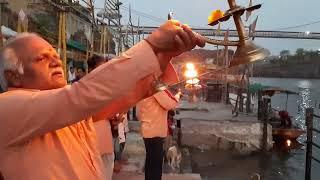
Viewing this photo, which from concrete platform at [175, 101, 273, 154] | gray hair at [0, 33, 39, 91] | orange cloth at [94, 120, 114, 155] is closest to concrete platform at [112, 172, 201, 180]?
orange cloth at [94, 120, 114, 155]

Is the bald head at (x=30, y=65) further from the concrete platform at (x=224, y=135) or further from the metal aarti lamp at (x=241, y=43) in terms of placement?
the concrete platform at (x=224, y=135)

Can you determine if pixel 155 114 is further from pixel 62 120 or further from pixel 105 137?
pixel 62 120

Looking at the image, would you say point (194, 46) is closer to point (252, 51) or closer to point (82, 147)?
point (252, 51)

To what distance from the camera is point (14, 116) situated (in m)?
1.59

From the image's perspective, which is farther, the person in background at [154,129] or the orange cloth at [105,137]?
the person in background at [154,129]

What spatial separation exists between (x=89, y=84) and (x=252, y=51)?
2.19 feet

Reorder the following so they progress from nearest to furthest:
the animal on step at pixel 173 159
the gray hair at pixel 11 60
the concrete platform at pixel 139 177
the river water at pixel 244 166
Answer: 1. the gray hair at pixel 11 60
2. the concrete platform at pixel 139 177
3. the animal on step at pixel 173 159
4. the river water at pixel 244 166

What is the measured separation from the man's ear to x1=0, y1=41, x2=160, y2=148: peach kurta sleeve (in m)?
0.17

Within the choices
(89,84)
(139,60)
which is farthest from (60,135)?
(139,60)

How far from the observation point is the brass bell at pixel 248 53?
1.65 meters

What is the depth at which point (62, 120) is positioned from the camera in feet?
Answer: 4.98

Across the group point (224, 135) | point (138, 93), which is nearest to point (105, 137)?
point (138, 93)

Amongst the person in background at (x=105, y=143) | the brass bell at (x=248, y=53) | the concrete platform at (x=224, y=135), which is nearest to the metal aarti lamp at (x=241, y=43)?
the brass bell at (x=248, y=53)

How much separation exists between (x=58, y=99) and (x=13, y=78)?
1.31 ft
